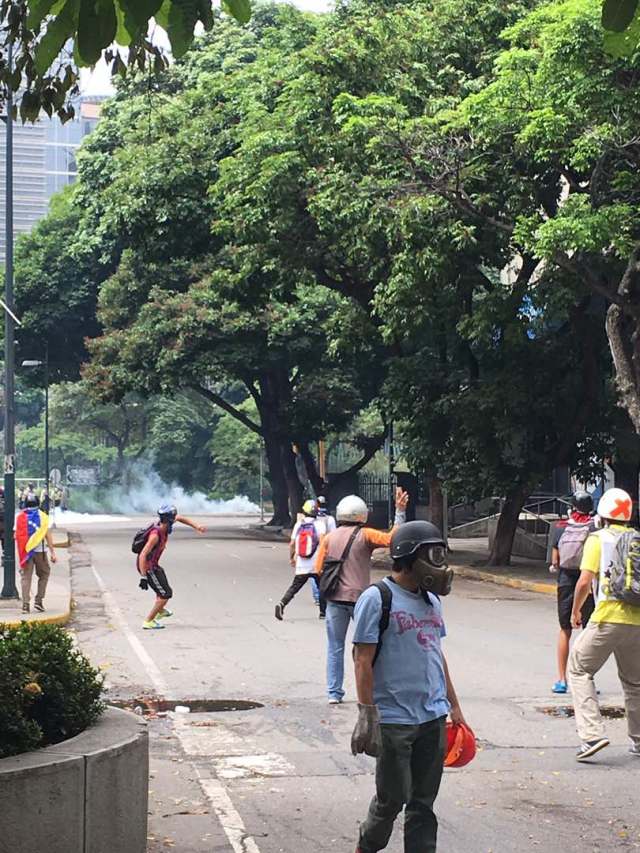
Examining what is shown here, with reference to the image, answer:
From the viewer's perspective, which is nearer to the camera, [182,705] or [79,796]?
[79,796]

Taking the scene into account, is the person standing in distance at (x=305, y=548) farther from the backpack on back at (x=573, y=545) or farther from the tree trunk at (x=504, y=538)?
the tree trunk at (x=504, y=538)

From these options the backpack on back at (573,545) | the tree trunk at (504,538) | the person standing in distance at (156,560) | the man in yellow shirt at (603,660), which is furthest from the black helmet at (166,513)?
the tree trunk at (504,538)

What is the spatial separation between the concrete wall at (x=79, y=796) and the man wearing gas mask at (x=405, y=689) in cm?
114

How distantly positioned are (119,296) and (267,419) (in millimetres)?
6742

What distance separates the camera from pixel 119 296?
154 ft

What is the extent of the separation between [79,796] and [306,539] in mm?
11129

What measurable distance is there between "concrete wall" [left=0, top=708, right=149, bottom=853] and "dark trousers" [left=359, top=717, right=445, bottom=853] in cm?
115

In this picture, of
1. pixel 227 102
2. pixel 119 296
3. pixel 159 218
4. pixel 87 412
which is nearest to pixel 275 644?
pixel 159 218

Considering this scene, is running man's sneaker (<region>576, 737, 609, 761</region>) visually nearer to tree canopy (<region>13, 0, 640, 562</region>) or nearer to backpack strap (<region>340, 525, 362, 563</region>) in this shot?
backpack strap (<region>340, 525, 362, 563</region>)

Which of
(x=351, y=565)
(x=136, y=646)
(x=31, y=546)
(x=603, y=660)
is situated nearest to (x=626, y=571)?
(x=603, y=660)

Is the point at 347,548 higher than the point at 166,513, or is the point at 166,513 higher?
the point at 166,513

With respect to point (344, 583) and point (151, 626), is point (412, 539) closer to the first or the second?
point (344, 583)

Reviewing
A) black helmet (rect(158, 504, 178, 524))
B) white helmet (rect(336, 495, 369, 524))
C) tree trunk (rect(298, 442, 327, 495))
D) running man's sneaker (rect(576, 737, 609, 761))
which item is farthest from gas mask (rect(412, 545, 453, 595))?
tree trunk (rect(298, 442, 327, 495))

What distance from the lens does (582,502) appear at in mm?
11797
